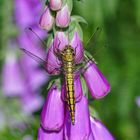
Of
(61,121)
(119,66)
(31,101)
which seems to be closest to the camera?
(61,121)

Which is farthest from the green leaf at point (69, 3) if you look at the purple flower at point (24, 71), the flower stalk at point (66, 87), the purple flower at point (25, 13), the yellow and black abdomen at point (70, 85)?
the purple flower at point (24, 71)

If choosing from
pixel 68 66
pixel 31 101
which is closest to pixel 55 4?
pixel 68 66

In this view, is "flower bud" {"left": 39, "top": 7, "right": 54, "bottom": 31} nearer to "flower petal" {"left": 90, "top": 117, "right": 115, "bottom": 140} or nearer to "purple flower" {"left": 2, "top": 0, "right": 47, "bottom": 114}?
"flower petal" {"left": 90, "top": 117, "right": 115, "bottom": 140}

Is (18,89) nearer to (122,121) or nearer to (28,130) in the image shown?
(122,121)

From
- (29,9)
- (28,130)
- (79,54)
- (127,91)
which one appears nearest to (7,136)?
(28,130)

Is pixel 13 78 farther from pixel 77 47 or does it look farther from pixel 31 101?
pixel 77 47
